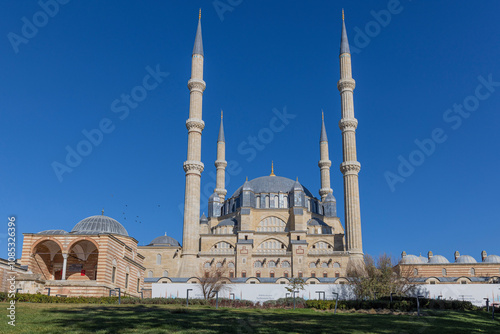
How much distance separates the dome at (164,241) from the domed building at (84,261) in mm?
10796

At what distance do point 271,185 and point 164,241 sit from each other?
42.1ft

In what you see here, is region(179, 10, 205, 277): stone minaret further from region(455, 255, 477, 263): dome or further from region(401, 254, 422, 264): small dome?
region(455, 255, 477, 263): dome

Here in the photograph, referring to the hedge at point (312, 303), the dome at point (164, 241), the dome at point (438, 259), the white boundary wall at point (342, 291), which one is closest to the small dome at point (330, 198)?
the dome at point (438, 259)

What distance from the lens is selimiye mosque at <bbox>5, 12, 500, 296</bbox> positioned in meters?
38.2

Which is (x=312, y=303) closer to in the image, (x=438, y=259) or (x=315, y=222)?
(x=315, y=222)

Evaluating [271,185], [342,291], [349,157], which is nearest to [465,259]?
[349,157]

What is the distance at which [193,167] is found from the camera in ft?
145

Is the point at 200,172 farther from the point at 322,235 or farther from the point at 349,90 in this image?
the point at 349,90

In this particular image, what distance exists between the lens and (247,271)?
140ft

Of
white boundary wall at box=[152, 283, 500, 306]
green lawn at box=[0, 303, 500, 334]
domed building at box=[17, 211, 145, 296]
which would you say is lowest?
green lawn at box=[0, 303, 500, 334]

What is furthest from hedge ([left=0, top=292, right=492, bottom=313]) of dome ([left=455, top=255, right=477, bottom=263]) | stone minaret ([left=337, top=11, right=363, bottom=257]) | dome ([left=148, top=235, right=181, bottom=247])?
dome ([left=455, top=255, right=477, bottom=263])

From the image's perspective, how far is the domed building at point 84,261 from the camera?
1057 inches

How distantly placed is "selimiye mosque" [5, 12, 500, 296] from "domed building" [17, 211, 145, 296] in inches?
5.5

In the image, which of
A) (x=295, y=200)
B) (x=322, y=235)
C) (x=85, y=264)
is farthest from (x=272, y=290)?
(x=295, y=200)
